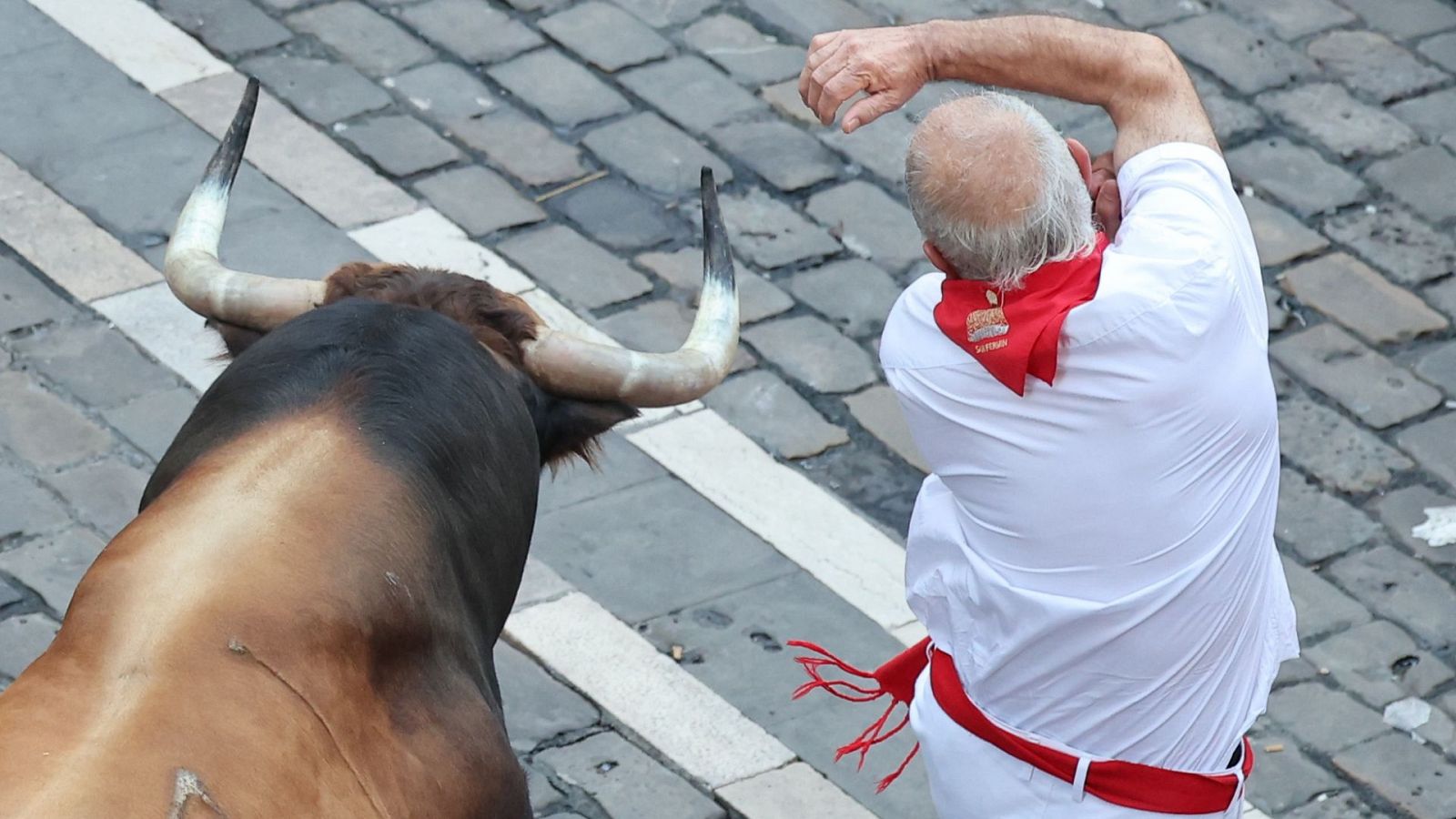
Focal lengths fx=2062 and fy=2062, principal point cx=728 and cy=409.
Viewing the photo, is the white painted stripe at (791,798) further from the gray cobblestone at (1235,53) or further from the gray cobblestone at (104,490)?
the gray cobblestone at (1235,53)

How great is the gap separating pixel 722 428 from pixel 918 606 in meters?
2.49

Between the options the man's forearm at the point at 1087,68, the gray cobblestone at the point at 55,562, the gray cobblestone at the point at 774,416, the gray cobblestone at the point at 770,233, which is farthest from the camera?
the gray cobblestone at the point at 770,233

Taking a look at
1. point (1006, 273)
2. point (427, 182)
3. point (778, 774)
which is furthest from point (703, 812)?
point (427, 182)

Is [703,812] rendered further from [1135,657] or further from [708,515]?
[1135,657]

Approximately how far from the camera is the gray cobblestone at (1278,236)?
23.2 feet

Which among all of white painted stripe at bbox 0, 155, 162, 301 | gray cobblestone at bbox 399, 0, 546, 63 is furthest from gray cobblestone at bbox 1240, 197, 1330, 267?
white painted stripe at bbox 0, 155, 162, 301

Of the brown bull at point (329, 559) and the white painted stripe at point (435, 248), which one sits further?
the white painted stripe at point (435, 248)

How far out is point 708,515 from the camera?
235 inches

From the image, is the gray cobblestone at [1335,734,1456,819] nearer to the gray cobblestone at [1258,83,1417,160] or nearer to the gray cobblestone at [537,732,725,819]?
the gray cobblestone at [537,732,725,819]

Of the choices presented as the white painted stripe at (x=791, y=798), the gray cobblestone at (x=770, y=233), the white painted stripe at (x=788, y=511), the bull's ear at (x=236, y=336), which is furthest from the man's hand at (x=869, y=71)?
the gray cobblestone at (x=770, y=233)

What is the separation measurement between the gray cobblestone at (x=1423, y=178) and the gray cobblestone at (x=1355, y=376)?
847mm

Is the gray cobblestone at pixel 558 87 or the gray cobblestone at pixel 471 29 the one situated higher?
the gray cobblestone at pixel 471 29

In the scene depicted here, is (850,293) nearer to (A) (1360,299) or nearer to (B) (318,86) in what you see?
(A) (1360,299)

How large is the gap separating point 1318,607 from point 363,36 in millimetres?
4111
